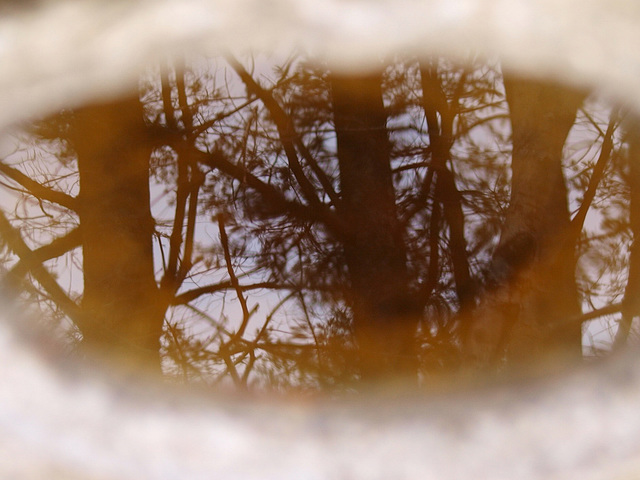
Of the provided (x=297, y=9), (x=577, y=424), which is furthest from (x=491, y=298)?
(x=297, y=9)

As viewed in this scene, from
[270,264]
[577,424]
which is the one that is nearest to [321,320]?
[270,264]

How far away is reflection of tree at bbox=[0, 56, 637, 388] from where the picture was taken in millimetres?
281

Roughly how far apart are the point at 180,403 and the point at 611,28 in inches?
11.9

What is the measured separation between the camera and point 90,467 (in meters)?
0.27

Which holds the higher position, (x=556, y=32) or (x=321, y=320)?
(x=556, y=32)

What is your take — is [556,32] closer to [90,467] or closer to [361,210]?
[361,210]

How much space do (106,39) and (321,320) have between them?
0.62 ft

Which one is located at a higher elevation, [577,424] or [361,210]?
[361,210]

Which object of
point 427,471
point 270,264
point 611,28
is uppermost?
point 611,28

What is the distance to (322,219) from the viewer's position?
29 cm

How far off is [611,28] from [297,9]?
169 mm

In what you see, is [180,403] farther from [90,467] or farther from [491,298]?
[491,298]

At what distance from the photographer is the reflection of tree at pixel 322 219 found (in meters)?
0.28

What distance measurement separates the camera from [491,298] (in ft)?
0.93
